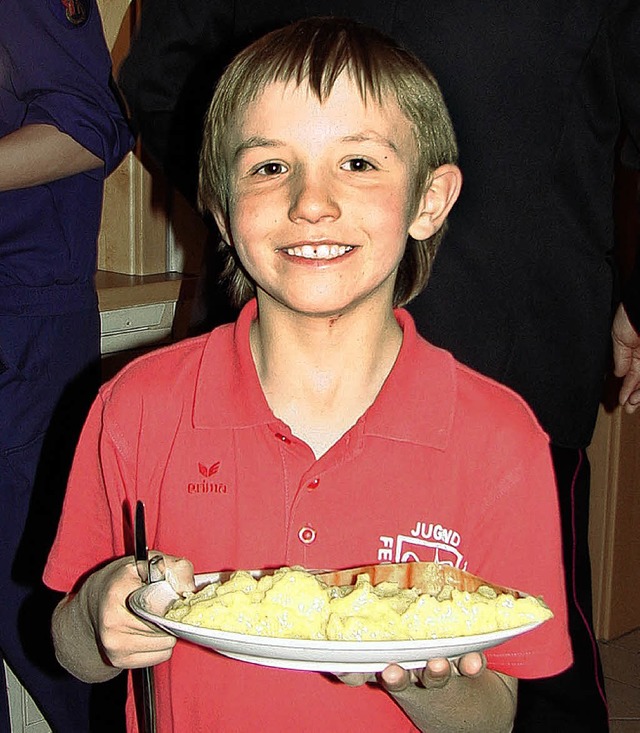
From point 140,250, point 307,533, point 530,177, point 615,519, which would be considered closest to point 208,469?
point 307,533

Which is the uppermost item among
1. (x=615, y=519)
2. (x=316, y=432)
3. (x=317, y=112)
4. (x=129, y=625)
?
(x=317, y=112)

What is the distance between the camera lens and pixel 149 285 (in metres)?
2.27

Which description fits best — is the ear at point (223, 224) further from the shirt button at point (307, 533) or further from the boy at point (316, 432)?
the shirt button at point (307, 533)

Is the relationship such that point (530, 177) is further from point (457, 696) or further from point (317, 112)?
point (457, 696)

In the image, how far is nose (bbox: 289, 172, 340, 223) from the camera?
1.02 metres

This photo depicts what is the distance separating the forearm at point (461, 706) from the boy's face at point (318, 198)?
0.35m

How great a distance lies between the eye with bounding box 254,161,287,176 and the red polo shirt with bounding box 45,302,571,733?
183 mm

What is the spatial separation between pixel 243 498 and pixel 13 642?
92cm

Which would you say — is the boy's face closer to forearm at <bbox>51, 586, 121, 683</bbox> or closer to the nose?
the nose

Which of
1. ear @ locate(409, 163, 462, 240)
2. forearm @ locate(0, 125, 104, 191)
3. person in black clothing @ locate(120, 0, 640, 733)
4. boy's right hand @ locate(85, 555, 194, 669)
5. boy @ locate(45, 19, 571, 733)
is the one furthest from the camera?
forearm @ locate(0, 125, 104, 191)

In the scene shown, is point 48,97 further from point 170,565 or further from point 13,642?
point 170,565

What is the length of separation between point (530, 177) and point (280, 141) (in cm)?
37

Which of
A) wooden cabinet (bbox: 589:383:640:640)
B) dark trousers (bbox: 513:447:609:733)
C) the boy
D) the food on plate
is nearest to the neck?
the boy

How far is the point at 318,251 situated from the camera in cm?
104
